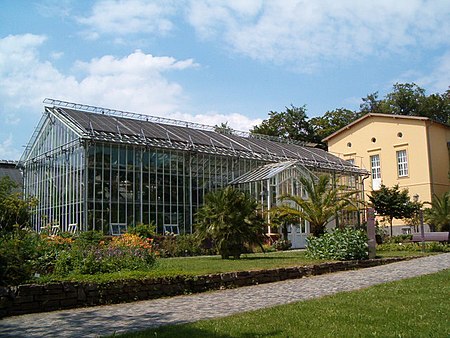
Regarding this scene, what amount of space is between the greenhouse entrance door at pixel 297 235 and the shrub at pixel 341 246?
404 inches

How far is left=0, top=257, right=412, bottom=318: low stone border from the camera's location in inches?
357

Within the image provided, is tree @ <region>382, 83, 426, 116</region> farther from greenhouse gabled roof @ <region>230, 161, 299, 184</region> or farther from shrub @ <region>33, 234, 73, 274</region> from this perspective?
shrub @ <region>33, 234, 73, 274</region>

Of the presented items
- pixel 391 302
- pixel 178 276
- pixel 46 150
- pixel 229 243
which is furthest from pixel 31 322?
pixel 46 150

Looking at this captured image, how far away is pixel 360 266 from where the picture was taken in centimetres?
1659

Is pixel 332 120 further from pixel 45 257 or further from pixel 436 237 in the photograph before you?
pixel 45 257

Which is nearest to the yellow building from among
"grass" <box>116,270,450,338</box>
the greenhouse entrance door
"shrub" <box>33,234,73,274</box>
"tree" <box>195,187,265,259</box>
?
the greenhouse entrance door

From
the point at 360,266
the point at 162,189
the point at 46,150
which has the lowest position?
the point at 360,266

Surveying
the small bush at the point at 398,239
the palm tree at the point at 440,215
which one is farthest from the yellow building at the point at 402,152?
the small bush at the point at 398,239

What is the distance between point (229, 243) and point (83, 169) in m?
9.94

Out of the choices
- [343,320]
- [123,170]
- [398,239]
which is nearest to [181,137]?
[123,170]

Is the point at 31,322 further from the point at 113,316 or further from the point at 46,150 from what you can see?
the point at 46,150

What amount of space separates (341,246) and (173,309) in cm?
950

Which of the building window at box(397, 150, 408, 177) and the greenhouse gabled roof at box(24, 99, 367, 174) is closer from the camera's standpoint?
the greenhouse gabled roof at box(24, 99, 367, 174)

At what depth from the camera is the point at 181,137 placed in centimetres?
3025
